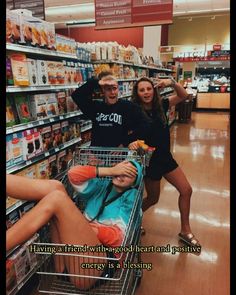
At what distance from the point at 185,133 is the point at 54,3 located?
7.18 meters

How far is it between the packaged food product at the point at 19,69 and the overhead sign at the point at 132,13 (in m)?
3.08

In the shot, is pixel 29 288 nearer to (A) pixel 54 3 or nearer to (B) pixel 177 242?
(B) pixel 177 242

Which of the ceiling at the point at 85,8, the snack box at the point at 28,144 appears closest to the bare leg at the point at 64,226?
the snack box at the point at 28,144

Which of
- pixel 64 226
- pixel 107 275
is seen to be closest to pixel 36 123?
pixel 64 226

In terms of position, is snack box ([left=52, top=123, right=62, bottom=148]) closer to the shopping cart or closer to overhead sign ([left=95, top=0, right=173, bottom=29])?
the shopping cart

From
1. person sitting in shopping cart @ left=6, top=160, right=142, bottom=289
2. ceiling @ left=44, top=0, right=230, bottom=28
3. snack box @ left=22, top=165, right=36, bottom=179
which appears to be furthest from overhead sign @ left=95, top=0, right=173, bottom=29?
ceiling @ left=44, top=0, right=230, bottom=28

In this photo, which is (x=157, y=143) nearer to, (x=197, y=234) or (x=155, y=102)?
(x=155, y=102)

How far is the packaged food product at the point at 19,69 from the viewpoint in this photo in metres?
2.16

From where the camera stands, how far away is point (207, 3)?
10.8 meters

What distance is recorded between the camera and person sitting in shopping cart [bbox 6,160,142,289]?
1.49 metres

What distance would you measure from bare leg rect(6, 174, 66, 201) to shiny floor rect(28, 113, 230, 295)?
4.04 ft

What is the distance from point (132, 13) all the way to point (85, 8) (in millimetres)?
7390

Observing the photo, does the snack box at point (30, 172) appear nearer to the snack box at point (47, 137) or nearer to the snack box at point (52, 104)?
the snack box at point (47, 137)
